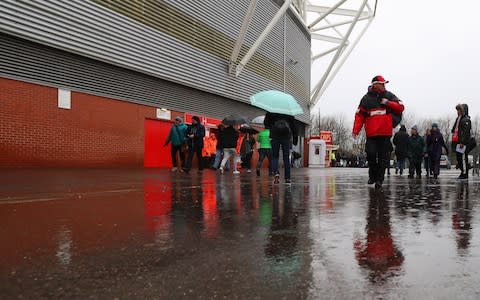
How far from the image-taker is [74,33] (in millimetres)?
14750

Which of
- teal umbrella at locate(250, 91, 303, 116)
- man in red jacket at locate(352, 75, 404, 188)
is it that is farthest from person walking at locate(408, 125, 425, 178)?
man in red jacket at locate(352, 75, 404, 188)

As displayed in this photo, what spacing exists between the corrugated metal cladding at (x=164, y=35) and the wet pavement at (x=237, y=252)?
35.4 feet

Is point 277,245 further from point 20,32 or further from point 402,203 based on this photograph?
point 20,32

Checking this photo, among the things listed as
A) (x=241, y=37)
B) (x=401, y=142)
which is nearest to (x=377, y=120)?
(x=401, y=142)

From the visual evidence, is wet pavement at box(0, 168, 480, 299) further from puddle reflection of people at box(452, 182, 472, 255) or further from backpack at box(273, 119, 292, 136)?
backpack at box(273, 119, 292, 136)

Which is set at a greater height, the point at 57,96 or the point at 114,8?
the point at 114,8

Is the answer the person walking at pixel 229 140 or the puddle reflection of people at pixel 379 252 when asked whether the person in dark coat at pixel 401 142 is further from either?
the puddle reflection of people at pixel 379 252

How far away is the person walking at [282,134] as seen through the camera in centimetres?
895

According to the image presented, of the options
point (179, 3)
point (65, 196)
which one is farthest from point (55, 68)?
point (65, 196)

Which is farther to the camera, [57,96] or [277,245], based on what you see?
[57,96]

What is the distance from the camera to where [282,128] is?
29.4ft

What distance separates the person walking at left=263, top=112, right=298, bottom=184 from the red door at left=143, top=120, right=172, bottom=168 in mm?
10414

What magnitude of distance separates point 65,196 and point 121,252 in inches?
138

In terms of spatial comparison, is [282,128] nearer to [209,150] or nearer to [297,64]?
[209,150]
